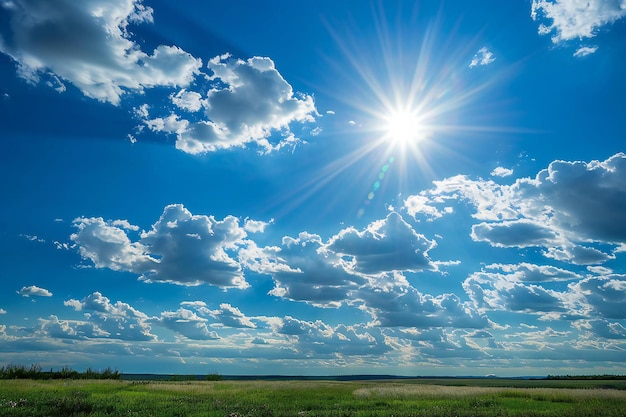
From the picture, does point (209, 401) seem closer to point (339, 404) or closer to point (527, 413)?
point (339, 404)

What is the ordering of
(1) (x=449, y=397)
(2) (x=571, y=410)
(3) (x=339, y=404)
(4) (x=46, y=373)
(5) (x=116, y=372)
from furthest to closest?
(5) (x=116, y=372) < (4) (x=46, y=373) < (1) (x=449, y=397) < (3) (x=339, y=404) < (2) (x=571, y=410)

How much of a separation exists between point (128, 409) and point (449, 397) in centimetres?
3166

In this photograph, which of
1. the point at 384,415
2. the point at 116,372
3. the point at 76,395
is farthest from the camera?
the point at 116,372

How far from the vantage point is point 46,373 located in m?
81.6

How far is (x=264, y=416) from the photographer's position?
31891 mm

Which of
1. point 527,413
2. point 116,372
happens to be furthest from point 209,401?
point 116,372

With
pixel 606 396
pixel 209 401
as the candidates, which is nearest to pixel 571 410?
pixel 606 396

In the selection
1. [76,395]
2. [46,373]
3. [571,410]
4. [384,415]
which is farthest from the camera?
[46,373]

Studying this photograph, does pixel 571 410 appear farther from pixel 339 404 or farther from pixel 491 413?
pixel 339 404

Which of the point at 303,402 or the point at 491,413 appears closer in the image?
the point at 491,413

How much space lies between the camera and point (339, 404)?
129 feet

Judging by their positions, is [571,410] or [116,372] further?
[116,372]

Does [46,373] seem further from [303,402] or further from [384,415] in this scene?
[384,415]

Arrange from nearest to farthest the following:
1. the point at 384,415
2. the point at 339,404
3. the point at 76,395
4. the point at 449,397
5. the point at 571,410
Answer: the point at 384,415, the point at 571,410, the point at 339,404, the point at 76,395, the point at 449,397
